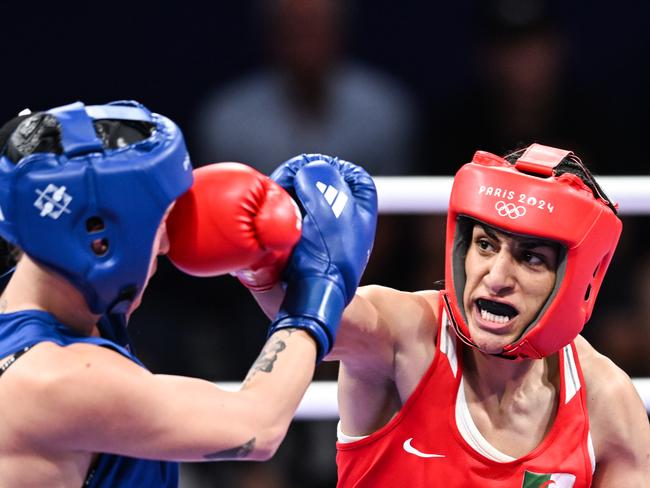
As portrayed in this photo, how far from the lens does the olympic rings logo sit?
2094 mm

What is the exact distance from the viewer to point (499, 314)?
7.13 feet

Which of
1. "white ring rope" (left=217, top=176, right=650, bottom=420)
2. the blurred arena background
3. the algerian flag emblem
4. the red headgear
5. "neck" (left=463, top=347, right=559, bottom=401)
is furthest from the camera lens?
the blurred arena background

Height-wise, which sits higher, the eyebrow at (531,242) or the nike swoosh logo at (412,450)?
the eyebrow at (531,242)

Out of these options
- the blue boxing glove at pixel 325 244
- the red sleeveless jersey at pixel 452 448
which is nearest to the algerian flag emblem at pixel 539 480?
the red sleeveless jersey at pixel 452 448

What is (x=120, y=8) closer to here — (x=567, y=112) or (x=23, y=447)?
(x=567, y=112)

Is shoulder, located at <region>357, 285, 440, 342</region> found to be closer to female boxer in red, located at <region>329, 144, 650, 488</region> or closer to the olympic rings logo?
female boxer in red, located at <region>329, 144, 650, 488</region>

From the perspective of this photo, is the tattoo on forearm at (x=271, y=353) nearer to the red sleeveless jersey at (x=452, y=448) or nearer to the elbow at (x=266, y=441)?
the elbow at (x=266, y=441)

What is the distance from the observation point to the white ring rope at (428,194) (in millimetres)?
2594

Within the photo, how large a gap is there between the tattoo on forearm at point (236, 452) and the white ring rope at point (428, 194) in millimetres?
1008

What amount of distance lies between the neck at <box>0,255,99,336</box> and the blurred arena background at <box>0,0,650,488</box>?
5.99ft

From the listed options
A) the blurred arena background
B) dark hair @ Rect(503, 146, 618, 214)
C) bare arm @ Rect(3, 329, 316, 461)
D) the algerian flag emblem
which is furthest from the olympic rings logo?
the blurred arena background

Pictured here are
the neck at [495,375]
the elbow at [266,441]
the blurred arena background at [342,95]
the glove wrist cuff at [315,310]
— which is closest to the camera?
the elbow at [266,441]

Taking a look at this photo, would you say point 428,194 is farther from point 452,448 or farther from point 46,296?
point 46,296

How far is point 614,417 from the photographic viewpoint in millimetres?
2271
